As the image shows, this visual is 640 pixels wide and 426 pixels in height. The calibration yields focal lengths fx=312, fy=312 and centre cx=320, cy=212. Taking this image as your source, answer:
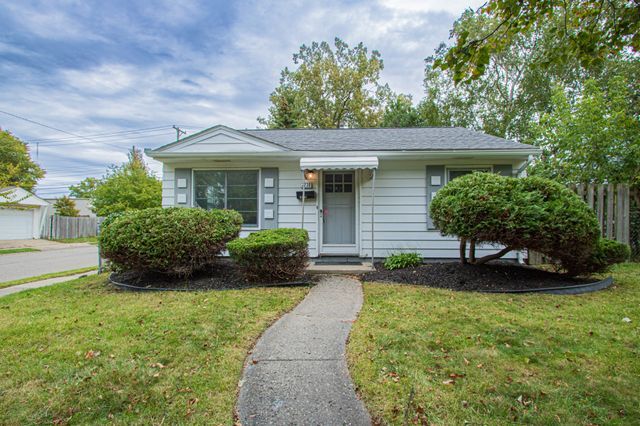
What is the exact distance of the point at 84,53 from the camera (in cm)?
1066

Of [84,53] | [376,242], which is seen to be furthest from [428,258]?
[84,53]

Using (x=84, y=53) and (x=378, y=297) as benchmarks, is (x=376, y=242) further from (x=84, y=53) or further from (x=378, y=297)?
(x=84, y=53)

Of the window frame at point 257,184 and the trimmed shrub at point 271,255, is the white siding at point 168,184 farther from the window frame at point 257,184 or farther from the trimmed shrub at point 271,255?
the trimmed shrub at point 271,255

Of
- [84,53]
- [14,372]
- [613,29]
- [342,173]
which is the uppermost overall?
[84,53]

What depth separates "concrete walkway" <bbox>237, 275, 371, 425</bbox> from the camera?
1931mm

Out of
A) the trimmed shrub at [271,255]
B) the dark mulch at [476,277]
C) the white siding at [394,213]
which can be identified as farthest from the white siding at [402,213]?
the trimmed shrub at [271,255]

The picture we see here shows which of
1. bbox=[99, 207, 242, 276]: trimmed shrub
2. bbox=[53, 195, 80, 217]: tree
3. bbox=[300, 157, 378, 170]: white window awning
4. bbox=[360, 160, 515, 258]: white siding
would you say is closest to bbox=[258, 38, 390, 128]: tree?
bbox=[360, 160, 515, 258]: white siding

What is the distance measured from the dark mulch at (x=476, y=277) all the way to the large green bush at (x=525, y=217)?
1.50 feet

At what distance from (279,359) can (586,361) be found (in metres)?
2.50

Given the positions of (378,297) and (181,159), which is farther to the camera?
(181,159)

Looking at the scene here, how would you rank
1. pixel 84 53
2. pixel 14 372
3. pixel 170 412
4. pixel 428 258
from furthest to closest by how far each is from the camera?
1. pixel 84 53
2. pixel 428 258
3. pixel 14 372
4. pixel 170 412

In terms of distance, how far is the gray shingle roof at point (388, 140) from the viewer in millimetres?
7129

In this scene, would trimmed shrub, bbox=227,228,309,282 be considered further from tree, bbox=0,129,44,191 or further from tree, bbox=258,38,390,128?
tree, bbox=0,129,44,191

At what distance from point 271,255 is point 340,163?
2.61 m
